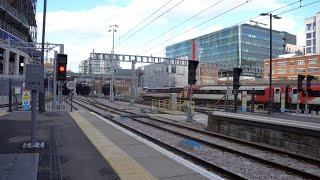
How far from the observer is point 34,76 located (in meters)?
13.2

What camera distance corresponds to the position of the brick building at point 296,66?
114 metres

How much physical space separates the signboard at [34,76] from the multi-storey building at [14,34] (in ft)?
131

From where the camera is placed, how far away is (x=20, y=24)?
7212 centimetres

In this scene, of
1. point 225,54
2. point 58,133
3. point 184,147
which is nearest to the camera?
point 184,147

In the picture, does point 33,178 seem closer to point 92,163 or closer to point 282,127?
point 92,163

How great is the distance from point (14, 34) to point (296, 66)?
7641 cm

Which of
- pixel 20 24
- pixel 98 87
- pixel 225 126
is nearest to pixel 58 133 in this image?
pixel 225 126

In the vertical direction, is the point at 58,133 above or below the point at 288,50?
below

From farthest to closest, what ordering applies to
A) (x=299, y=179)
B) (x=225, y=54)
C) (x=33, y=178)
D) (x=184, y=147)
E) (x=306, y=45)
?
(x=306, y=45) → (x=225, y=54) → (x=184, y=147) → (x=299, y=179) → (x=33, y=178)

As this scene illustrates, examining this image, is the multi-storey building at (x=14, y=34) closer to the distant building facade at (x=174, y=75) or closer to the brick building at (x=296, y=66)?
the distant building facade at (x=174, y=75)

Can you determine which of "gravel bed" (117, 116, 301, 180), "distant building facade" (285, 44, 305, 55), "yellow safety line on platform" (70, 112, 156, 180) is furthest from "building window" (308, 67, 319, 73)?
"yellow safety line on platform" (70, 112, 156, 180)

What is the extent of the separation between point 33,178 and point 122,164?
2628 millimetres

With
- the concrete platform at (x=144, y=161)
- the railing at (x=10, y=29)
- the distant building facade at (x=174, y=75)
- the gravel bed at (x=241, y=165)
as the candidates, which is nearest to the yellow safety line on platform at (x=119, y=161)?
the concrete platform at (x=144, y=161)

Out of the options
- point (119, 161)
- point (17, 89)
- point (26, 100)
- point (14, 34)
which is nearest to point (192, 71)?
point (26, 100)
